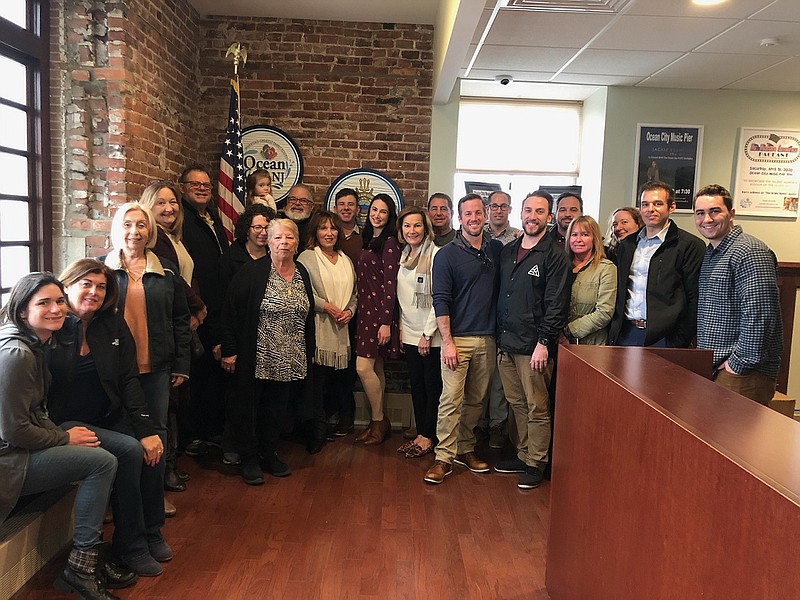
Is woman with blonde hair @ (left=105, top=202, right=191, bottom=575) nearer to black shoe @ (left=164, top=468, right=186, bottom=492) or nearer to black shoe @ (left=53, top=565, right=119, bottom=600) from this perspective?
black shoe @ (left=53, top=565, right=119, bottom=600)

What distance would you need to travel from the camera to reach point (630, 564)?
1.52 metres

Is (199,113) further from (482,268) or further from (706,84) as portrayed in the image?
(706,84)

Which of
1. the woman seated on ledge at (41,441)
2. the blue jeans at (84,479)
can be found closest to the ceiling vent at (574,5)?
the woman seated on ledge at (41,441)

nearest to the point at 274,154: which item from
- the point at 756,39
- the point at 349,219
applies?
the point at 349,219

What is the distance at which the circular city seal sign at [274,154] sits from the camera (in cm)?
465

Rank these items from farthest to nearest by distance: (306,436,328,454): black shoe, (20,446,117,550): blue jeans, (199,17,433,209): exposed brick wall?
(199,17,433,209): exposed brick wall → (306,436,328,454): black shoe → (20,446,117,550): blue jeans

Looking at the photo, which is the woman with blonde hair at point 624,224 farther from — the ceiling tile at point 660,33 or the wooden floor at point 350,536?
the wooden floor at point 350,536

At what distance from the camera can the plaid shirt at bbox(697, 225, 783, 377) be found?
Answer: 2602 millimetres

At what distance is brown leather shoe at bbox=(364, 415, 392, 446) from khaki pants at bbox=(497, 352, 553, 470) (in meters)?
0.97

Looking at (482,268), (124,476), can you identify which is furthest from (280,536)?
(482,268)

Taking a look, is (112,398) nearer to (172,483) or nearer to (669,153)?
(172,483)

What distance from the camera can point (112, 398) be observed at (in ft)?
7.84

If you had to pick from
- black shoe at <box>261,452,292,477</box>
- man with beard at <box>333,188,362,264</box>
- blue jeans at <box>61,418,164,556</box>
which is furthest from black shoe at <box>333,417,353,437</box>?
blue jeans at <box>61,418,164,556</box>

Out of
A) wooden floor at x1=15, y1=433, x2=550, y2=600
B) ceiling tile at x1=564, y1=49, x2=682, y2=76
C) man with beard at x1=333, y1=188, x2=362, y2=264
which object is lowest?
wooden floor at x1=15, y1=433, x2=550, y2=600
